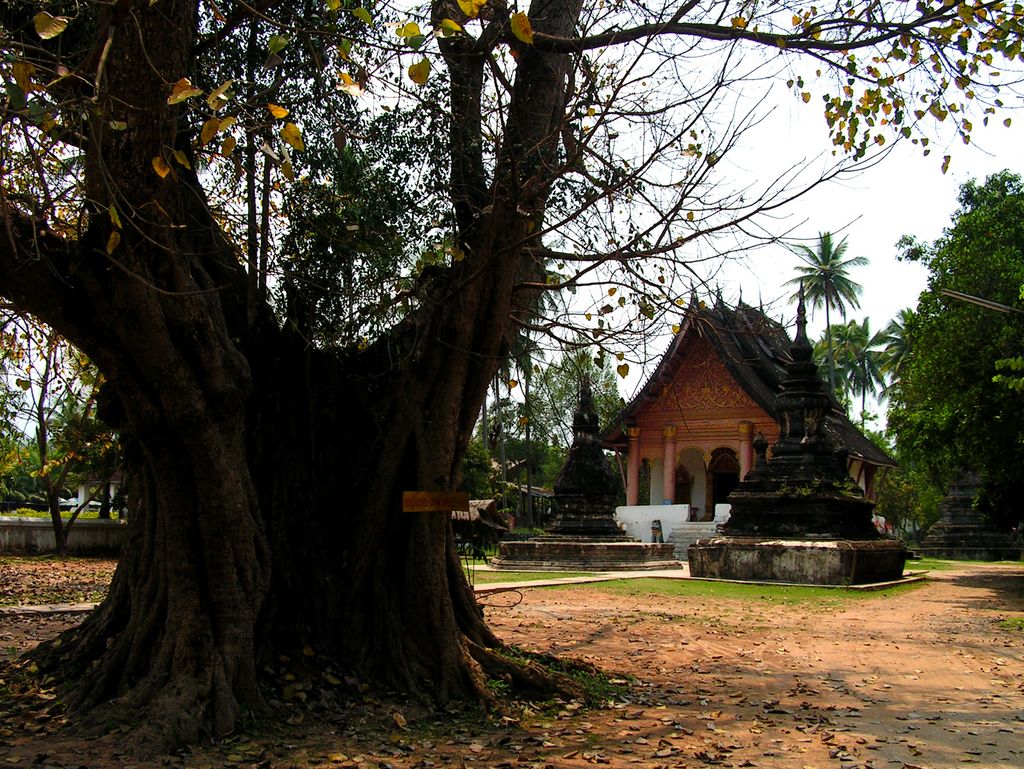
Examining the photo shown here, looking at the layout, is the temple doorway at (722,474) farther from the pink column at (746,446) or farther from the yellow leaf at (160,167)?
the yellow leaf at (160,167)

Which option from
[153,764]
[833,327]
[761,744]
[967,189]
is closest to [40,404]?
[153,764]

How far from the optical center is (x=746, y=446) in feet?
101

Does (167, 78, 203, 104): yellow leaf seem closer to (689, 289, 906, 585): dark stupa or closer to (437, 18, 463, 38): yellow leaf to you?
(437, 18, 463, 38): yellow leaf

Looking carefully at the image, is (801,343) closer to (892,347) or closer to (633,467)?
(633,467)

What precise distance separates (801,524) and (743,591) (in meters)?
2.96

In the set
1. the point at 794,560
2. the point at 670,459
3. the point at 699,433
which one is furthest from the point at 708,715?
the point at 670,459

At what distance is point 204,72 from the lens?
23.9 ft

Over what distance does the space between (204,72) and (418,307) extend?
2422 mm

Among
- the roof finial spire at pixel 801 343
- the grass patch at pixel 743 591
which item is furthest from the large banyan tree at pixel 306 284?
the roof finial spire at pixel 801 343

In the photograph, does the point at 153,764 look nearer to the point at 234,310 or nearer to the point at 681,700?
the point at 234,310

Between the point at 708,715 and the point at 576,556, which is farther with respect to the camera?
the point at 576,556

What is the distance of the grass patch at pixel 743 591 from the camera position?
14.6m

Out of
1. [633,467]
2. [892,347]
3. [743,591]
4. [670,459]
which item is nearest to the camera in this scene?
[743,591]

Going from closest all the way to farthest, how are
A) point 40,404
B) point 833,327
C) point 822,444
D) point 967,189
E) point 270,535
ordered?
point 270,535
point 40,404
point 822,444
point 967,189
point 833,327
